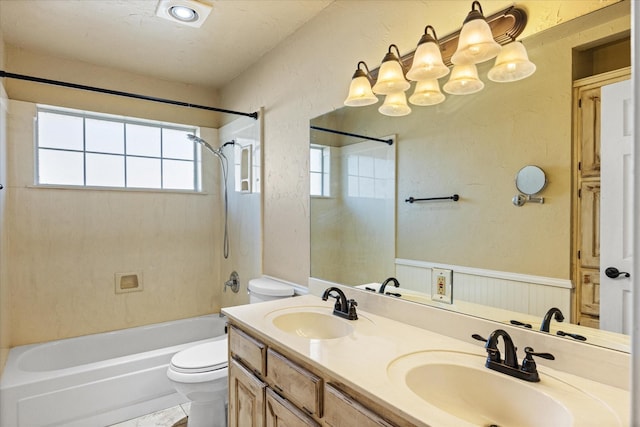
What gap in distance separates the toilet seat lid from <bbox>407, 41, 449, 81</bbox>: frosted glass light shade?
6.18 feet

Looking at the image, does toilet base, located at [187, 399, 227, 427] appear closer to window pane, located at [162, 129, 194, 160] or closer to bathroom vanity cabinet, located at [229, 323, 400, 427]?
bathroom vanity cabinet, located at [229, 323, 400, 427]

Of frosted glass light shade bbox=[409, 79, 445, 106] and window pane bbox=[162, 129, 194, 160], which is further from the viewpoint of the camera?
window pane bbox=[162, 129, 194, 160]

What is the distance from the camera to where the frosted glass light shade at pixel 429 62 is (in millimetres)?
1333

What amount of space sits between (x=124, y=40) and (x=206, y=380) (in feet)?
7.76

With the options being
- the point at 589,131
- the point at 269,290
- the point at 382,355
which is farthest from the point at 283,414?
the point at 589,131

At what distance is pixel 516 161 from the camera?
1.17 m

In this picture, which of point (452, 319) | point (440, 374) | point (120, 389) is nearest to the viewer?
point (440, 374)

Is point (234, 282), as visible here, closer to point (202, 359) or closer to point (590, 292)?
point (202, 359)

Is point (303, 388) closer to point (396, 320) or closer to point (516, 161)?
point (396, 320)

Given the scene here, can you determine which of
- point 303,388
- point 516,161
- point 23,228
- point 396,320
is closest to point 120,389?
point 23,228

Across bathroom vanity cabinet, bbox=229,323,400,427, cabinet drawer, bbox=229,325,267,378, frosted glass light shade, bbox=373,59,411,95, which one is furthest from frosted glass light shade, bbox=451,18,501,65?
cabinet drawer, bbox=229,325,267,378

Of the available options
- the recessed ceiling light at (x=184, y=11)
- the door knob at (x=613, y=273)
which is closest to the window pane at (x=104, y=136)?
the recessed ceiling light at (x=184, y=11)

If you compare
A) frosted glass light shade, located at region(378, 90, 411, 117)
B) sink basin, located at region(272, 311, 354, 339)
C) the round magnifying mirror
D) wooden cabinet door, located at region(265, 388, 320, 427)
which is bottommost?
wooden cabinet door, located at region(265, 388, 320, 427)

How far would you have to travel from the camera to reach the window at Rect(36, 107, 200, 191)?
9.03 ft
